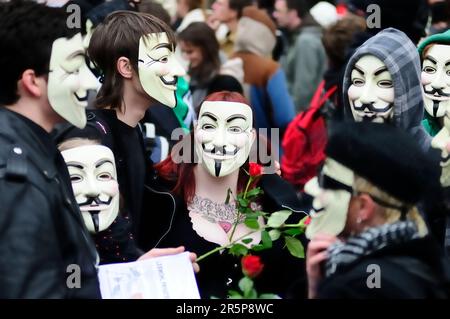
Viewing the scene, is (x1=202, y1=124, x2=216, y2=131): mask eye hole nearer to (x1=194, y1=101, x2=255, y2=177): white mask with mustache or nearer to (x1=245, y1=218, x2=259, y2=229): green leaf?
(x1=194, y1=101, x2=255, y2=177): white mask with mustache

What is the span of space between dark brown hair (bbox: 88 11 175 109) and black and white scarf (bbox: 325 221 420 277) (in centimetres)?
166

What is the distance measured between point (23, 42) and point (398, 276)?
4.47 ft

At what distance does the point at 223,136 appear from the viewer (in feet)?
15.8

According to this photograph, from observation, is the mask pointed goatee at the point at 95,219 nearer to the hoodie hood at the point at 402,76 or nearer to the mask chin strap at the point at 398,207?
the mask chin strap at the point at 398,207

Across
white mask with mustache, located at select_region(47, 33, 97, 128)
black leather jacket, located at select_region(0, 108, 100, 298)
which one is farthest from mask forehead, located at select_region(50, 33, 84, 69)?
black leather jacket, located at select_region(0, 108, 100, 298)

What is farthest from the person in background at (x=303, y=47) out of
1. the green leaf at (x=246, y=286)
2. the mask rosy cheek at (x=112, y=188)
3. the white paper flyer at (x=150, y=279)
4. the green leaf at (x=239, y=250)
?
the green leaf at (x=246, y=286)

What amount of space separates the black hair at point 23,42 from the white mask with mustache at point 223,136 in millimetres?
1171

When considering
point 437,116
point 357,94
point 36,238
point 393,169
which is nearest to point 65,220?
point 36,238

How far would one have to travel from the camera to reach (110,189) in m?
4.32

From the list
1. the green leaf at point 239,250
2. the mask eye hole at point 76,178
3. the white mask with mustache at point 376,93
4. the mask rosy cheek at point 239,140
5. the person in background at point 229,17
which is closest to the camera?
the mask eye hole at point 76,178

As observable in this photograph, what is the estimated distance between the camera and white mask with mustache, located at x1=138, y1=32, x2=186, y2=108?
4930 mm

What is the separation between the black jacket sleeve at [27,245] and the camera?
343 cm

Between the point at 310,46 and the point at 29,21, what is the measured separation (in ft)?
18.8
